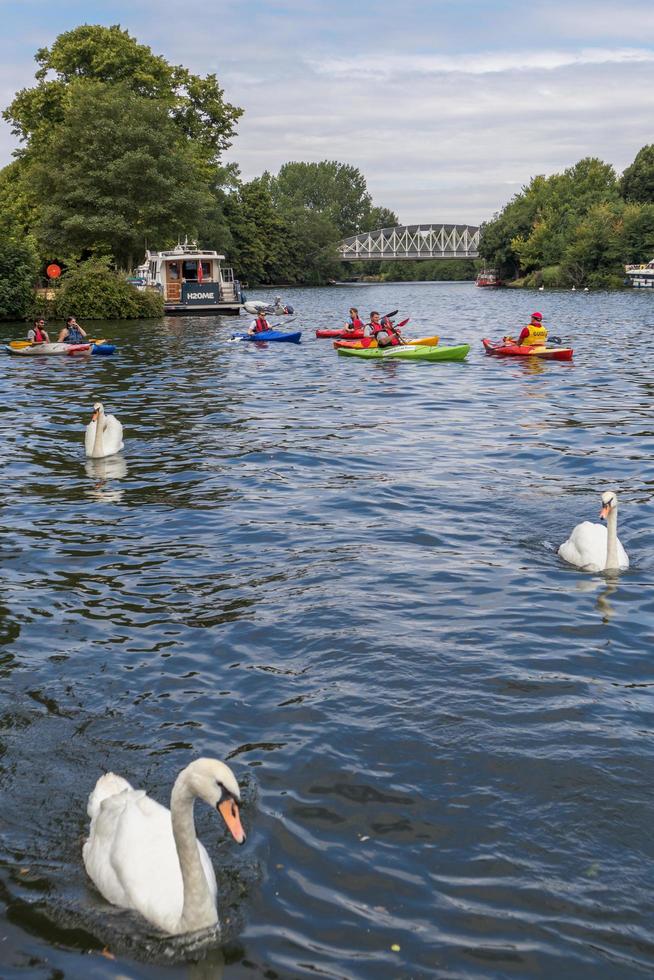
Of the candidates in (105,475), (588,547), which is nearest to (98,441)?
(105,475)

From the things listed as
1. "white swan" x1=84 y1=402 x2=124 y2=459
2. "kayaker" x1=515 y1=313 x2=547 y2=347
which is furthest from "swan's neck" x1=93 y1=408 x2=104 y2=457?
"kayaker" x1=515 y1=313 x2=547 y2=347

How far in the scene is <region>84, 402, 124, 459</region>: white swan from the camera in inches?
586

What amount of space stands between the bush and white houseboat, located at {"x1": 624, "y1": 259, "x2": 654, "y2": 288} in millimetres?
52332

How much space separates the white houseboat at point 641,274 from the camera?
86.2 meters

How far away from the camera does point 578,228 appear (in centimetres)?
9744

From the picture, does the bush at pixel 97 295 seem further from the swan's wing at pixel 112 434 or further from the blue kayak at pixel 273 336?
the swan's wing at pixel 112 434

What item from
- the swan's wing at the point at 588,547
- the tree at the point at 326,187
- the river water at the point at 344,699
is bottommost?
the river water at the point at 344,699

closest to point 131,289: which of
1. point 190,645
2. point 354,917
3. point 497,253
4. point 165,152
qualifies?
point 165,152

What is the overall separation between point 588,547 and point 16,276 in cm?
3859

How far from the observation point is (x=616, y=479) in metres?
13.8

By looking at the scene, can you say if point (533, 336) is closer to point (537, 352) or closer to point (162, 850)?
point (537, 352)

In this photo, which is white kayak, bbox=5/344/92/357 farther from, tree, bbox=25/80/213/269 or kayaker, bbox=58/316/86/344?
tree, bbox=25/80/213/269

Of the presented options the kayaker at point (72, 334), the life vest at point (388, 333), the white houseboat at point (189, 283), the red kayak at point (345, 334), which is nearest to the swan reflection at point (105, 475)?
the life vest at point (388, 333)

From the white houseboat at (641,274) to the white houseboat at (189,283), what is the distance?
44.7 meters
